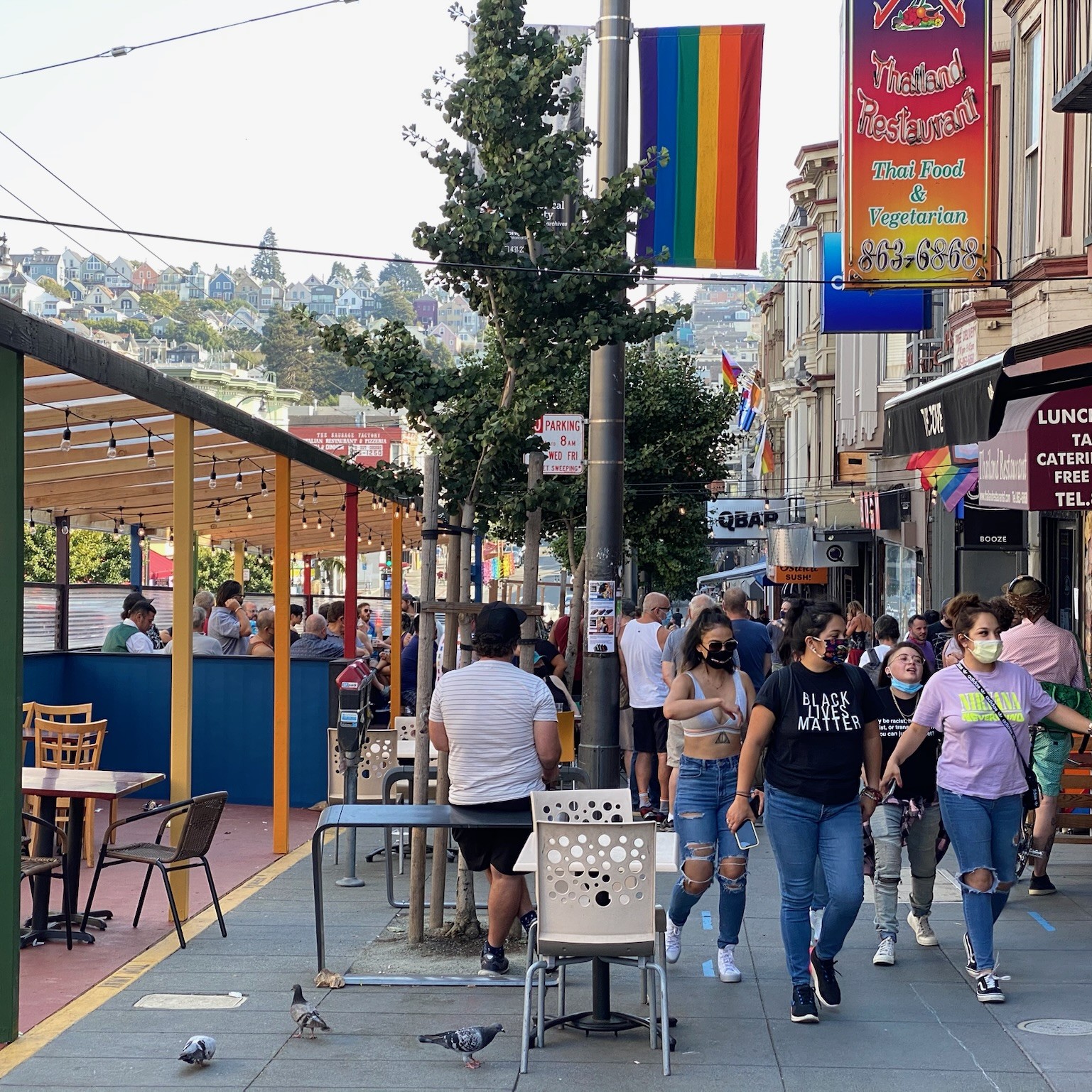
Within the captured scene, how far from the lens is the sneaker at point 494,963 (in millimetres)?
7508

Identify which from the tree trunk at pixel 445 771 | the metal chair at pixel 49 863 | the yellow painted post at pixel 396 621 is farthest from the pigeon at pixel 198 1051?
the yellow painted post at pixel 396 621

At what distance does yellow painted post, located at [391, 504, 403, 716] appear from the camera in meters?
16.8

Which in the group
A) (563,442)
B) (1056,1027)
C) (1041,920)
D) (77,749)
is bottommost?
(1041,920)

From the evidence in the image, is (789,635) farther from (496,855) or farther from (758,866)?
(758,866)

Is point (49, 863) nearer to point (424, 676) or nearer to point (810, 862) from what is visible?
point (424, 676)

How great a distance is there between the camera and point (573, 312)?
29.3ft

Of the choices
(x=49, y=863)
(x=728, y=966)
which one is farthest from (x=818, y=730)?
(x=49, y=863)

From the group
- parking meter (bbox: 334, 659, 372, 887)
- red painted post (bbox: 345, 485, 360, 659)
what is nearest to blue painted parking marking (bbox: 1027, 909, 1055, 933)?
parking meter (bbox: 334, 659, 372, 887)

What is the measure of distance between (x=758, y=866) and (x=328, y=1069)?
5.42 m

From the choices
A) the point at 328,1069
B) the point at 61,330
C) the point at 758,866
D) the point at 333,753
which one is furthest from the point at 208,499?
the point at 328,1069

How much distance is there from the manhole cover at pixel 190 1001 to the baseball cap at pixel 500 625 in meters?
2.05

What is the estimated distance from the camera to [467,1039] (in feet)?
19.5

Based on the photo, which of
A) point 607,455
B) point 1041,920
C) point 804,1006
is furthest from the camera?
point 607,455

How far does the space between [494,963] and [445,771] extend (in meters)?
1.31
